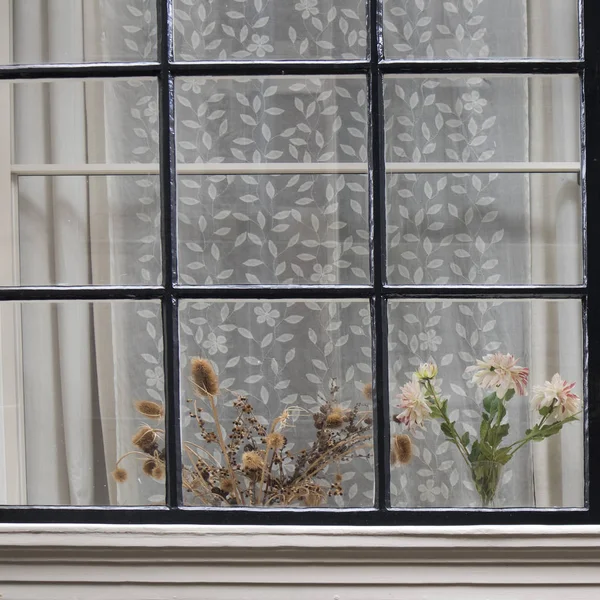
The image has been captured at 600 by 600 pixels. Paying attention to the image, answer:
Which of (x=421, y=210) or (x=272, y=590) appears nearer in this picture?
(x=272, y=590)

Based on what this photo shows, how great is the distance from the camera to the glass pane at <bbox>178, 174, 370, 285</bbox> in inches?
48.3

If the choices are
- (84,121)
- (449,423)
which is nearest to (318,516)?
(449,423)

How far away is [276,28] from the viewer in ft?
4.07

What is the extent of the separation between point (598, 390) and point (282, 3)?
924 millimetres

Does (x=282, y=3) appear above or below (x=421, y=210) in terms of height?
above

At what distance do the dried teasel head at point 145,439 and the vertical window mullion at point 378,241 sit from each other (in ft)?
1.36

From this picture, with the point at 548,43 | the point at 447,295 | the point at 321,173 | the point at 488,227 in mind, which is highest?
the point at 548,43

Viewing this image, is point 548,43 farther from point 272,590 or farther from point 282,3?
point 272,590

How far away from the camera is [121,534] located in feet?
3.51

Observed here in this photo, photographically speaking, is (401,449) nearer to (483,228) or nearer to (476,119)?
(483,228)

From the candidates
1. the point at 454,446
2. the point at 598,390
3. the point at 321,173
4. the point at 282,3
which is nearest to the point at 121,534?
the point at 454,446

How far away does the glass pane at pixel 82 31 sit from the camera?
4.04 feet

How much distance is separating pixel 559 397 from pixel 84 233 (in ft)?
3.09

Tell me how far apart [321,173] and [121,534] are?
2.44 feet
